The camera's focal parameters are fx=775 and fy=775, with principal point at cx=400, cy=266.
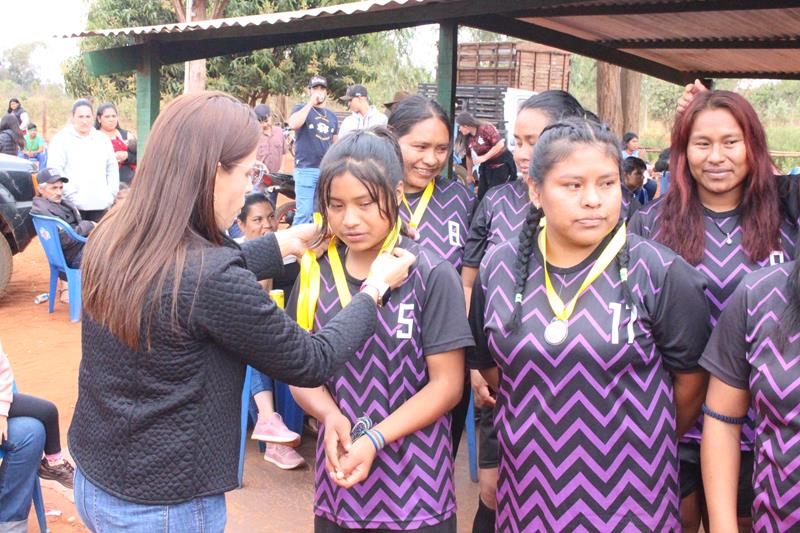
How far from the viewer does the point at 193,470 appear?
1.83 meters

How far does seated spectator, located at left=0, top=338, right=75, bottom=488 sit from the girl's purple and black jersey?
164 cm

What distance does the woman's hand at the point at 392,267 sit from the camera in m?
2.15

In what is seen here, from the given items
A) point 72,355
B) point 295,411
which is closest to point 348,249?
point 295,411

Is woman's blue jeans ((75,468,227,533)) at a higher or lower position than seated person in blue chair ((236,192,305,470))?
higher

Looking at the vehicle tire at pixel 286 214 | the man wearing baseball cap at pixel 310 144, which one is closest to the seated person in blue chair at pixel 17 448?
the man wearing baseball cap at pixel 310 144

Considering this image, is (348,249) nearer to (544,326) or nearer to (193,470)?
(544,326)

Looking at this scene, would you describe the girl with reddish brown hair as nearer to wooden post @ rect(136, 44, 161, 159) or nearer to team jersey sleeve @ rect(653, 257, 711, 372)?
team jersey sleeve @ rect(653, 257, 711, 372)

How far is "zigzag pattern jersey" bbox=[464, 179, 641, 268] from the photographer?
2.93 meters

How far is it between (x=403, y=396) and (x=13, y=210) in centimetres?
756

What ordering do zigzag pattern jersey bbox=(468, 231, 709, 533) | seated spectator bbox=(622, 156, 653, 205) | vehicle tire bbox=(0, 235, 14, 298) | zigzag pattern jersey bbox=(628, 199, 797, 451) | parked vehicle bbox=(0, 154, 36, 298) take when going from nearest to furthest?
zigzag pattern jersey bbox=(468, 231, 709, 533) → zigzag pattern jersey bbox=(628, 199, 797, 451) → vehicle tire bbox=(0, 235, 14, 298) → parked vehicle bbox=(0, 154, 36, 298) → seated spectator bbox=(622, 156, 653, 205)

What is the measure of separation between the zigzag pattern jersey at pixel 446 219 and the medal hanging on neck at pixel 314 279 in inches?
27.1

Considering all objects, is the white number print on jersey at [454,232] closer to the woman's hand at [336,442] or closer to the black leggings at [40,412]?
the woman's hand at [336,442]

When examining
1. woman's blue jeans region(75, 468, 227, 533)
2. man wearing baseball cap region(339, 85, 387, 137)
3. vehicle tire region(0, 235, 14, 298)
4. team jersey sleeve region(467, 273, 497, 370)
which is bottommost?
vehicle tire region(0, 235, 14, 298)

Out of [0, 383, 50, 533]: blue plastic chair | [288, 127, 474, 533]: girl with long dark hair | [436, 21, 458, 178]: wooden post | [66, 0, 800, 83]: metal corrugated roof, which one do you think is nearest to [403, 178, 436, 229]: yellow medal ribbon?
[288, 127, 474, 533]: girl with long dark hair
